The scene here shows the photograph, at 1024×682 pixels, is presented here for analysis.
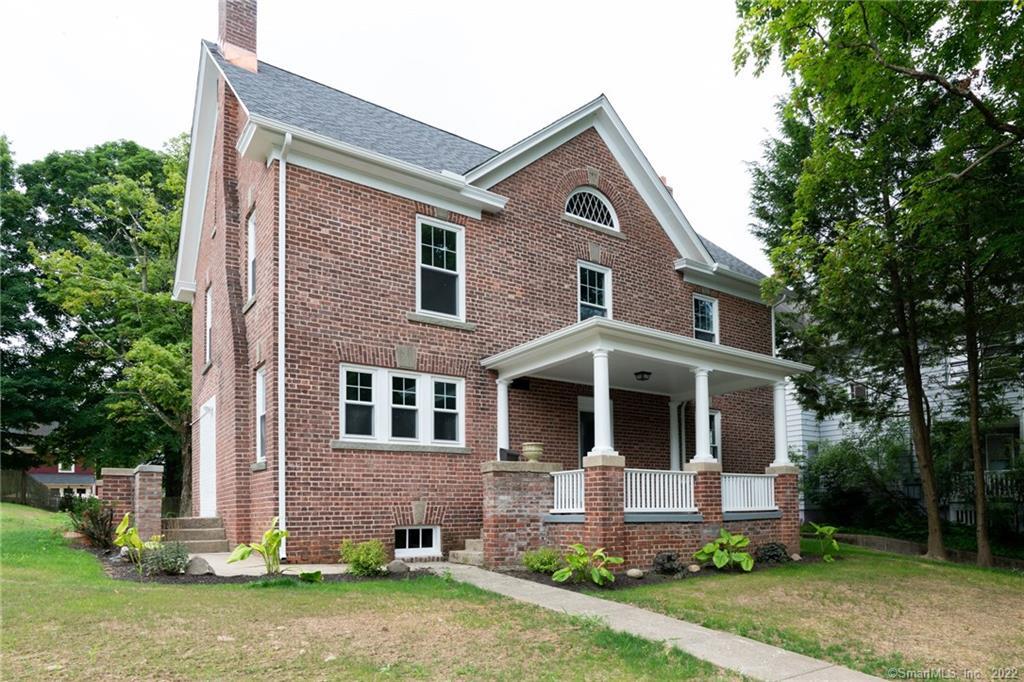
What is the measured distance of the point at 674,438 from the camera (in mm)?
17047

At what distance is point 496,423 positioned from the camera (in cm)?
1411

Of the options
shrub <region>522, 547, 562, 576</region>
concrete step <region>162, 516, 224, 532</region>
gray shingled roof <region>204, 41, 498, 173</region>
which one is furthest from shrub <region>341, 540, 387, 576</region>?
gray shingled roof <region>204, 41, 498, 173</region>

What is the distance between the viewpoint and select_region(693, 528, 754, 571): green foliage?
1199 cm

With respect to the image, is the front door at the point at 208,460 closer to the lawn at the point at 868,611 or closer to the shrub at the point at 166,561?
the shrub at the point at 166,561

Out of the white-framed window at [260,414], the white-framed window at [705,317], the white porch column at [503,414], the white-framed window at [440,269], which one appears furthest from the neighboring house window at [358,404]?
the white-framed window at [705,317]

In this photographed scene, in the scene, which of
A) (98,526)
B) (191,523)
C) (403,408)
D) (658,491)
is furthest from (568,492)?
(98,526)

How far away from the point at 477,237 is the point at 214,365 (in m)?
6.34

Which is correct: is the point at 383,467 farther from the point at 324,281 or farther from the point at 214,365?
→ the point at 214,365

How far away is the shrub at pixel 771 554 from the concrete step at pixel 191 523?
9.55 meters

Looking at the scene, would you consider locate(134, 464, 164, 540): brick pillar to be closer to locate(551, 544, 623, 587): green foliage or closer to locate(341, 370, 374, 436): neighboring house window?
locate(341, 370, 374, 436): neighboring house window

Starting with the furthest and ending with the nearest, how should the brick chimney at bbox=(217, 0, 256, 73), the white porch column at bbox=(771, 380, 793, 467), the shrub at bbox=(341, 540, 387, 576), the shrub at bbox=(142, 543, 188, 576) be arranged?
the brick chimney at bbox=(217, 0, 256, 73), the white porch column at bbox=(771, 380, 793, 467), the shrub at bbox=(341, 540, 387, 576), the shrub at bbox=(142, 543, 188, 576)

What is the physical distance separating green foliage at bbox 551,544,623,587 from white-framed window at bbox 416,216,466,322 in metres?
5.03

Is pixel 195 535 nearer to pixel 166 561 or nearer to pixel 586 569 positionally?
pixel 166 561

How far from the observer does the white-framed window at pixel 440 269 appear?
45.1ft
